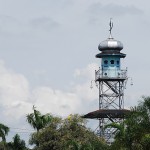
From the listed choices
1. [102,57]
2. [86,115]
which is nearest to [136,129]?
[86,115]

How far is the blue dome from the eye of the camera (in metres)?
121

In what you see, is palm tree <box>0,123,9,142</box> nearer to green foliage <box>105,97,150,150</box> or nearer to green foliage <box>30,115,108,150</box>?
green foliage <box>30,115,108,150</box>

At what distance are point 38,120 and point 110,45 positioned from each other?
3126 centimetres

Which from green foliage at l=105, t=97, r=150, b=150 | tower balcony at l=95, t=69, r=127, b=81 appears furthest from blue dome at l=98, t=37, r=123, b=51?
green foliage at l=105, t=97, r=150, b=150

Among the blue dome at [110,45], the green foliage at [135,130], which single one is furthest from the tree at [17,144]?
the blue dome at [110,45]

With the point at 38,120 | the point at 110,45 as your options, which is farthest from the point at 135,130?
the point at 110,45

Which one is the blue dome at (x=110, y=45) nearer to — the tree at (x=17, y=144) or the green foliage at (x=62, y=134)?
the green foliage at (x=62, y=134)

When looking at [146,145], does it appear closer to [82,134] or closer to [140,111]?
[140,111]

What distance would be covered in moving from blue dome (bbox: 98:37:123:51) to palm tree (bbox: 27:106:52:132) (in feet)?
94.3

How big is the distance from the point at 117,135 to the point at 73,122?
937 inches

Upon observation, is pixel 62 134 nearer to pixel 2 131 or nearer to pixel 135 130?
pixel 2 131

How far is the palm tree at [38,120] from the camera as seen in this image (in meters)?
91.3

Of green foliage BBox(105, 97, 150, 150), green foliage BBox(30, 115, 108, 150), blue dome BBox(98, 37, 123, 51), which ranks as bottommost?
green foliage BBox(105, 97, 150, 150)

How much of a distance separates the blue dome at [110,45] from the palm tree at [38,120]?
1132 inches
